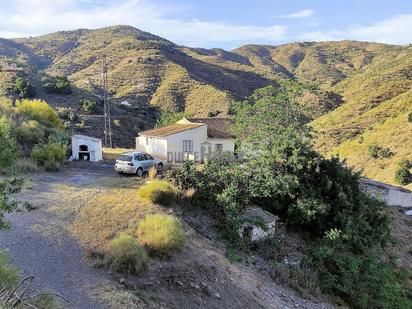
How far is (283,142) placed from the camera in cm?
1869

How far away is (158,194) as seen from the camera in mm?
15367

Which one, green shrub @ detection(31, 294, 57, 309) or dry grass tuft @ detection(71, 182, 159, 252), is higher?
green shrub @ detection(31, 294, 57, 309)

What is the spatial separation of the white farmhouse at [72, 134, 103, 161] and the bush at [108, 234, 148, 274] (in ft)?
54.7

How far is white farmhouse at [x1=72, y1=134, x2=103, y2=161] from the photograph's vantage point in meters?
26.2

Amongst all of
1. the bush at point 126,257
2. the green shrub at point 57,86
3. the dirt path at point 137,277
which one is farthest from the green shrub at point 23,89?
the bush at point 126,257

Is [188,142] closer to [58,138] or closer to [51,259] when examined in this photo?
[58,138]

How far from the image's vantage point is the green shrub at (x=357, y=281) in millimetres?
13992

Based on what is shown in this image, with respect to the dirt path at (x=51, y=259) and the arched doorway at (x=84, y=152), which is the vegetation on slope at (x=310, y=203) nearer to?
the dirt path at (x=51, y=259)

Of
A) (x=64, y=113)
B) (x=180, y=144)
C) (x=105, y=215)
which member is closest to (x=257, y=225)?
(x=105, y=215)

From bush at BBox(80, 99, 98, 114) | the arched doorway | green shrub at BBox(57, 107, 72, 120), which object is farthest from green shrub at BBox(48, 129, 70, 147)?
bush at BBox(80, 99, 98, 114)

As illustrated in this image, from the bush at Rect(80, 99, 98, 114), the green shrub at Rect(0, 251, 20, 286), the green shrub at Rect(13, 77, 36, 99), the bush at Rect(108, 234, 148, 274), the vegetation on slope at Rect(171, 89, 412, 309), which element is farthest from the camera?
the bush at Rect(80, 99, 98, 114)

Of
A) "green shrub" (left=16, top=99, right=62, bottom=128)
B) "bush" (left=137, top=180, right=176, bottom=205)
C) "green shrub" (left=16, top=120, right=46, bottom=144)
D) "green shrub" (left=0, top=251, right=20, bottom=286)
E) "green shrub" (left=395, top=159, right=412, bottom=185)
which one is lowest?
"green shrub" (left=395, top=159, right=412, bottom=185)

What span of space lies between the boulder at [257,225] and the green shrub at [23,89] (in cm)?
4185

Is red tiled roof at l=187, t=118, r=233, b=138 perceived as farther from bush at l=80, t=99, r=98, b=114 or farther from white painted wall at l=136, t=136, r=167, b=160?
bush at l=80, t=99, r=98, b=114
